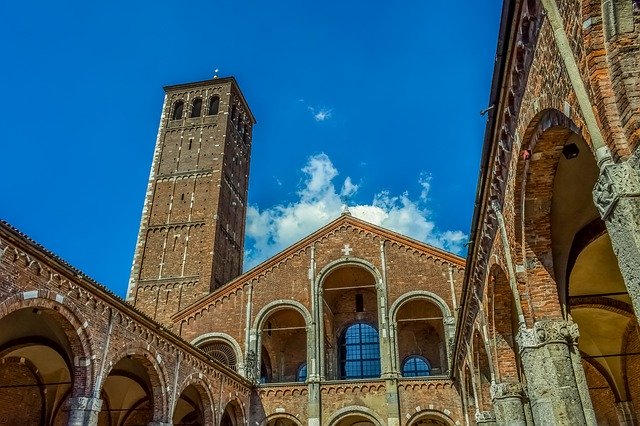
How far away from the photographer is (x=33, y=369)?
1614 cm

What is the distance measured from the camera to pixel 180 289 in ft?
97.5

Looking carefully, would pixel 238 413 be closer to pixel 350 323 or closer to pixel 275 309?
pixel 275 309

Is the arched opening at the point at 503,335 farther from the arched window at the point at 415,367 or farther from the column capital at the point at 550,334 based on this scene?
the arched window at the point at 415,367

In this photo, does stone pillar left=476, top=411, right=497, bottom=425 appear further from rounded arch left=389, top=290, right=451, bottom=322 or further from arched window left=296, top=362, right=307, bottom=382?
arched window left=296, top=362, right=307, bottom=382

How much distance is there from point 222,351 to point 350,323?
598cm

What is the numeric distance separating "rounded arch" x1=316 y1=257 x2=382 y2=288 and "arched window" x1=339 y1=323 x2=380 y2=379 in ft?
10.5

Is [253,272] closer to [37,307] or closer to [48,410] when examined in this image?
[48,410]

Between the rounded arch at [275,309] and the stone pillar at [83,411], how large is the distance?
11.8 m

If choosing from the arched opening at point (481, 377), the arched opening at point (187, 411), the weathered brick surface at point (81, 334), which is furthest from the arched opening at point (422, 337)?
the weathered brick surface at point (81, 334)

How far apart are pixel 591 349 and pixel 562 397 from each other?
9.34 metres

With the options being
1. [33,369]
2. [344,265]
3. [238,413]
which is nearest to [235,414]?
[238,413]

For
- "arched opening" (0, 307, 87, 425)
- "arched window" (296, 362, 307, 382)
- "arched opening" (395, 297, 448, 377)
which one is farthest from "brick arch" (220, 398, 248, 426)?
"arched opening" (395, 297, 448, 377)

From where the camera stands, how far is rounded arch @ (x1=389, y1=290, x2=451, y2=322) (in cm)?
2259

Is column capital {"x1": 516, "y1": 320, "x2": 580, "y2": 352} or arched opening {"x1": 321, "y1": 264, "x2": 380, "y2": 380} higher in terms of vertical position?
arched opening {"x1": 321, "y1": 264, "x2": 380, "y2": 380}
